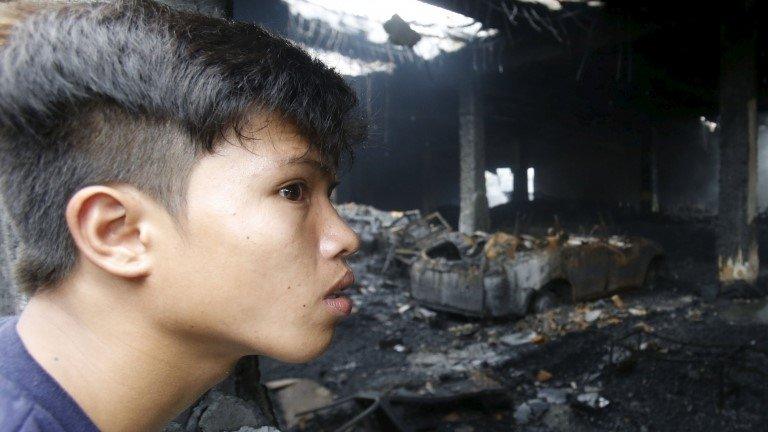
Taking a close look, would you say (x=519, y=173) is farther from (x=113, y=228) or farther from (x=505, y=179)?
(x=113, y=228)

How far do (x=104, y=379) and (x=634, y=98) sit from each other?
15.9m

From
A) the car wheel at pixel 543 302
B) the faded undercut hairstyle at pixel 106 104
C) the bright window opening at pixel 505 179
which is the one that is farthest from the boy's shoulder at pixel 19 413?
the bright window opening at pixel 505 179

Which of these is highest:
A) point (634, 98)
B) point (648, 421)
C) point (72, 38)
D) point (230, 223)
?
point (634, 98)

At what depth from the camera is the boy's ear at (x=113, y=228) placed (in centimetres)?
85

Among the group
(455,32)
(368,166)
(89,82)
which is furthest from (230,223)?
(368,166)

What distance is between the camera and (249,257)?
89 centimetres

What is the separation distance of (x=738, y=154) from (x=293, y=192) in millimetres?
9285

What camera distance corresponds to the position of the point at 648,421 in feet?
13.5

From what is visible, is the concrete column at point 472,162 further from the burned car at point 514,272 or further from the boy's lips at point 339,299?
the boy's lips at point 339,299

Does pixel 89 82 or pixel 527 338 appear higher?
pixel 89 82

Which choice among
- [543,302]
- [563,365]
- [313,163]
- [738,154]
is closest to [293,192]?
[313,163]

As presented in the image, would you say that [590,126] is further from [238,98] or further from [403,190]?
[238,98]

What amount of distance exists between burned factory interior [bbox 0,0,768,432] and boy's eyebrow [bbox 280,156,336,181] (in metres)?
0.30

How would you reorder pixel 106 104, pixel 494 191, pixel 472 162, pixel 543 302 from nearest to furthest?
pixel 106 104 < pixel 543 302 < pixel 472 162 < pixel 494 191
